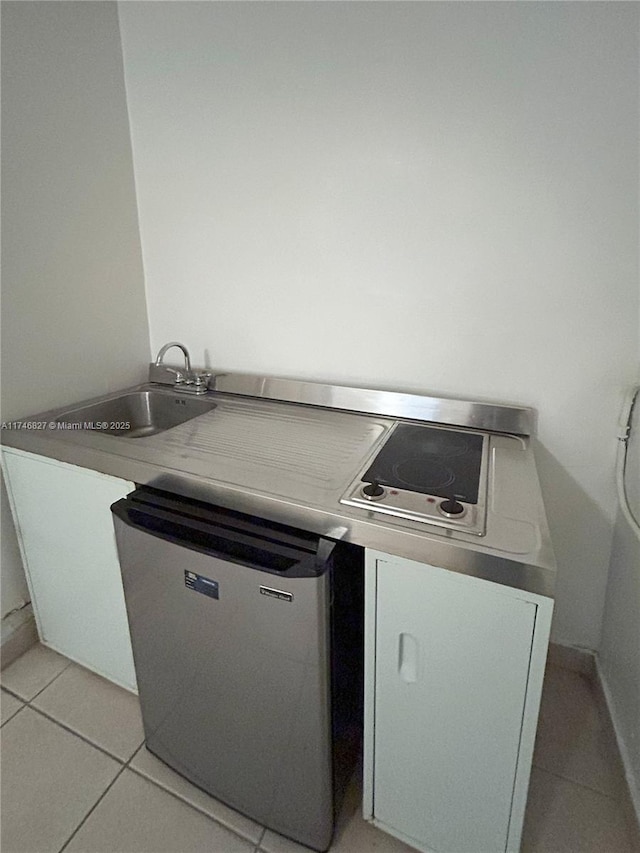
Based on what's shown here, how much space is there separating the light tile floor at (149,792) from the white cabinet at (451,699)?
0.23 m

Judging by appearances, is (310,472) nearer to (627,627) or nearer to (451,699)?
(451,699)

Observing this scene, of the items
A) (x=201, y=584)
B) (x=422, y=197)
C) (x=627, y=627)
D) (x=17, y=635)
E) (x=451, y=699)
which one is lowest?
(x=17, y=635)

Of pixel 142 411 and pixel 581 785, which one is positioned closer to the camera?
pixel 581 785

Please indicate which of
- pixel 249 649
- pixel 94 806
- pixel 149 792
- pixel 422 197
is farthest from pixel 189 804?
pixel 422 197

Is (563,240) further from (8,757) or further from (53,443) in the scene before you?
(8,757)

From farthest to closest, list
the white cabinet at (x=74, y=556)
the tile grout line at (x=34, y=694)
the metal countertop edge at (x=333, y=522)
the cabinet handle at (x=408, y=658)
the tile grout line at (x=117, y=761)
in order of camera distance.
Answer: the tile grout line at (x=34, y=694), the white cabinet at (x=74, y=556), the tile grout line at (x=117, y=761), the cabinet handle at (x=408, y=658), the metal countertop edge at (x=333, y=522)

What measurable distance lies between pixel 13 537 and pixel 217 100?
4.97 feet

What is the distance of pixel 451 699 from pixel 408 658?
100 mm

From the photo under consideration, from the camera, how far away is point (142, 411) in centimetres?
170

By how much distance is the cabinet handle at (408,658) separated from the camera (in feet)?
2.75

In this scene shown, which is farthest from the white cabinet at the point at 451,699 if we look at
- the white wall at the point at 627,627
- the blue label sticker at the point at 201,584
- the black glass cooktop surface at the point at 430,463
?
the white wall at the point at 627,627

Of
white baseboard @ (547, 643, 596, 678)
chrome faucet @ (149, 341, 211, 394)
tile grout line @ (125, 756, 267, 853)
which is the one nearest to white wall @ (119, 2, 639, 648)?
white baseboard @ (547, 643, 596, 678)

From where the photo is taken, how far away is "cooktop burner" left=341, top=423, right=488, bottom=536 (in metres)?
0.85

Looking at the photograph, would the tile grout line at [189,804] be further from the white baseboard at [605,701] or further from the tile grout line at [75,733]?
the white baseboard at [605,701]
